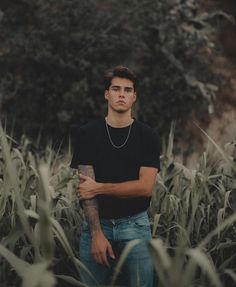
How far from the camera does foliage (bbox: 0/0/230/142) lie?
6.16m

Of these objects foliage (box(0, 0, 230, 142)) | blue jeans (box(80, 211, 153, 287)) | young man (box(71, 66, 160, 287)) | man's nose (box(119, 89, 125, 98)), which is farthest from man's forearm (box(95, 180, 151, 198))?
foliage (box(0, 0, 230, 142))

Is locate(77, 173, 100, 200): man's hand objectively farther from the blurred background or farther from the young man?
the blurred background

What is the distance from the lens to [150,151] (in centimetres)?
227

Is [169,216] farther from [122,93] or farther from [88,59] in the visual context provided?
[88,59]

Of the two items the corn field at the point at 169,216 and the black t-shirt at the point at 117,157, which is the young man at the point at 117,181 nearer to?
the black t-shirt at the point at 117,157

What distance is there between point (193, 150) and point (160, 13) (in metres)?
1.61

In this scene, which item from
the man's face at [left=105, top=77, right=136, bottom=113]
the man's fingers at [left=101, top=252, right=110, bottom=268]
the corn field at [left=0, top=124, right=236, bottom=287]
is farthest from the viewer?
the corn field at [left=0, top=124, right=236, bottom=287]

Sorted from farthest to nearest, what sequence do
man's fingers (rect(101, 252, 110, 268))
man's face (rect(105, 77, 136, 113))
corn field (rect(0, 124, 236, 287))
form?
corn field (rect(0, 124, 236, 287)) → man's face (rect(105, 77, 136, 113)) → man's fingers (rect(101, 252, 110, 268))

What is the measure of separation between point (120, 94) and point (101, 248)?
0.60 metres

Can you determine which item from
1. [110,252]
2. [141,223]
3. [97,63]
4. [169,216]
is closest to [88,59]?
[97,63]

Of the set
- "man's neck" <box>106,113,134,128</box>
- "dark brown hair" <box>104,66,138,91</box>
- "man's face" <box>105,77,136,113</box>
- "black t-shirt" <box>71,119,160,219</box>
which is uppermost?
"dark brown hair" <box>104,66,138,91</box>

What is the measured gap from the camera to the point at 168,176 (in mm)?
3176

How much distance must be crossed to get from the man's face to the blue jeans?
43cm

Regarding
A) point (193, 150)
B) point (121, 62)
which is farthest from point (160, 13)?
point (193, 150)
